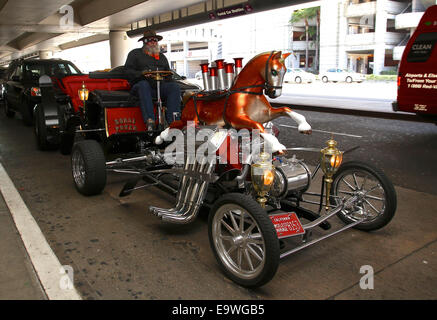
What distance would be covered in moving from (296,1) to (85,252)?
40.2ft

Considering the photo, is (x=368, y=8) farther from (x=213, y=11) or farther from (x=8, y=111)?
(x=8, y=111)

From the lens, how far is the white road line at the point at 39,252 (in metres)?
2.93

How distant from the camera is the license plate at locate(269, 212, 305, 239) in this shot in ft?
10.2

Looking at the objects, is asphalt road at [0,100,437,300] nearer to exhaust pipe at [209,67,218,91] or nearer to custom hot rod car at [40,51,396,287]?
custom hot rod car at [40,51,396,287]

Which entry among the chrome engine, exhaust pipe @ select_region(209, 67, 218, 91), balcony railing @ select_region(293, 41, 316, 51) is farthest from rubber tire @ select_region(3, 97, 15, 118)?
balcony railing @ select_region(293, 41, 316, 51)

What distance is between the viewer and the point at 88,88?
6.68 m

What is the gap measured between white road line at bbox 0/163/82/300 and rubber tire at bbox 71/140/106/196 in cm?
77

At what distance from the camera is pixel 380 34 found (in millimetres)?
35562

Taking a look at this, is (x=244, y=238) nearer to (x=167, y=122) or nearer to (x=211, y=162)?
(x=211, y=162)

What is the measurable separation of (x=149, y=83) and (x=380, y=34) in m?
35.3

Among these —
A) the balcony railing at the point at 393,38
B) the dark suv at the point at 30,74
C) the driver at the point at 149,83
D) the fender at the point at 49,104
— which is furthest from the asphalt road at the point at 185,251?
the balcony railing at the point at 393,38

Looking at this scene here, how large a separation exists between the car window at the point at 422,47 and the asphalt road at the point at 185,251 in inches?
102

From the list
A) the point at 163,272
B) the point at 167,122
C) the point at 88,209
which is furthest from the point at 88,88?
the point at 163,272

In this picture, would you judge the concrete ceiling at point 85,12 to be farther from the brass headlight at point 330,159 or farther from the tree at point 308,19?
the tree at point 308,19
